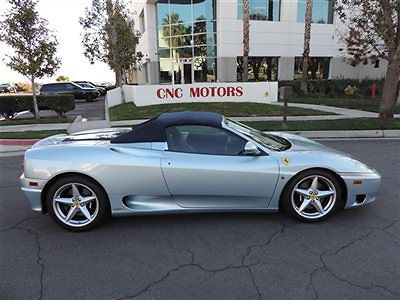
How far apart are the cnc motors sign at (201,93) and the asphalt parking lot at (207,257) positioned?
1124 cm

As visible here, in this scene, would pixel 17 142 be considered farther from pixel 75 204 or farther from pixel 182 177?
pixel 182 177

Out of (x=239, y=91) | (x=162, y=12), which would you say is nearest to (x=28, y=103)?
(x=239, y=91)

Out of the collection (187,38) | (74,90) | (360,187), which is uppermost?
(187,38)

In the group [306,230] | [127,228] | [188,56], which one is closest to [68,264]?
[127,228]

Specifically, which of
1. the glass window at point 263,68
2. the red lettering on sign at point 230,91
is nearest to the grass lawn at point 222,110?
the red lettering on sign at point 230,91

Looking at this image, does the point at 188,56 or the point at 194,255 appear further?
the point at 188,56

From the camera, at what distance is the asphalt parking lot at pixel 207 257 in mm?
2453

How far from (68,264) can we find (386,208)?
3754 mm

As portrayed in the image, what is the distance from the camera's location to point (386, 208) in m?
3.86

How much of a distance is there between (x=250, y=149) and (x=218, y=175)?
0.46 metres

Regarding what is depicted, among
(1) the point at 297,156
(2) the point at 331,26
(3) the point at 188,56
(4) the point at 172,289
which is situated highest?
(2) the point at 331,26

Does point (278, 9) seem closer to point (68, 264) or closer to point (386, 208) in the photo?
point (386, 208)

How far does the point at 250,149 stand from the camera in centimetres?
335

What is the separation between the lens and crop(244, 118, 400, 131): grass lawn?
9.21 meters
